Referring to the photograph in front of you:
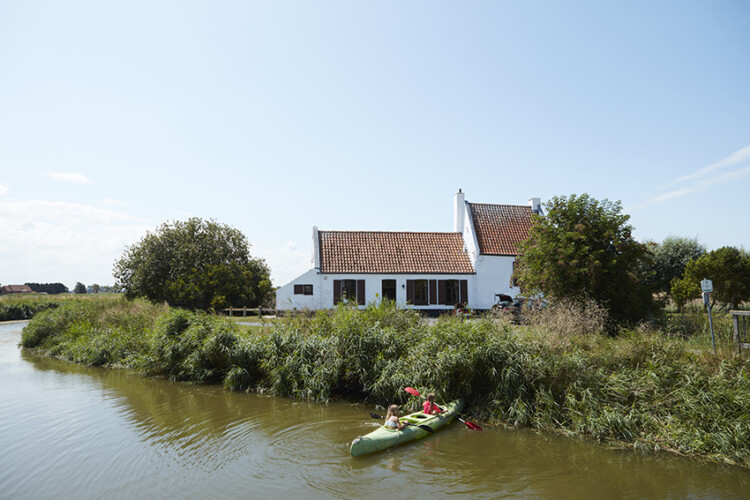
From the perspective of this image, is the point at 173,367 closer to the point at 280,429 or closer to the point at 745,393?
the point at 280,429

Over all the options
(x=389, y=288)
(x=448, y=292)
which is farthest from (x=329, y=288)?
(x=448, y=292)

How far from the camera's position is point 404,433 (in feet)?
27.7

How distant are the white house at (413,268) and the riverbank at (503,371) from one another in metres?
9.81

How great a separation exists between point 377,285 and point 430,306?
3128mm

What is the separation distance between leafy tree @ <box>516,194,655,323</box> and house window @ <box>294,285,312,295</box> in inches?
516

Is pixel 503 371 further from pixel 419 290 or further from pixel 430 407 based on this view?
pixel 419 290

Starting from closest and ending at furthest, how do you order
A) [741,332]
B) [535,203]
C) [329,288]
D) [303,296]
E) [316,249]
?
[741,332] < [303,296] < [329,288] < [316,249] < [535,203]

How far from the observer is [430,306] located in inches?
989

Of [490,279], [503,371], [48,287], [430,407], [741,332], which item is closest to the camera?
[430,407]

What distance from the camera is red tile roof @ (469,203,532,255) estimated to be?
25.9 meters

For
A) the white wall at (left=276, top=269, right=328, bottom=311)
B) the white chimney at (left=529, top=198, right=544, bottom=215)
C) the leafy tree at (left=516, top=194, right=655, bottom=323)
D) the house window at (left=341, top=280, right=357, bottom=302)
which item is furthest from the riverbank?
the white chimney at (left=529, top=198, right=544, bottom=215)

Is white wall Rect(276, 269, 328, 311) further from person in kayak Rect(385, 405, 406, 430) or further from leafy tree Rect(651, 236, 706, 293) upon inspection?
leafy tree Rect(651, 236, 706, 293)

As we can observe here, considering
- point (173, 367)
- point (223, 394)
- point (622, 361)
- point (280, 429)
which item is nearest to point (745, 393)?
point (622, 361)

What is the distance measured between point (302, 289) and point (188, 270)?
8.74 m
